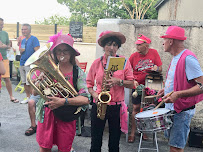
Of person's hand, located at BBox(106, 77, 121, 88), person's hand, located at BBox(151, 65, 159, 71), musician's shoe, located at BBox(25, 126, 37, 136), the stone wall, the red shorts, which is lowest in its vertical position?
musician's shoe, located at BBox(25, 126, 37, 136)

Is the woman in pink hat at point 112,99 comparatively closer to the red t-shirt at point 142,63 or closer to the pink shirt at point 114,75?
the pink shirt at point 114,75

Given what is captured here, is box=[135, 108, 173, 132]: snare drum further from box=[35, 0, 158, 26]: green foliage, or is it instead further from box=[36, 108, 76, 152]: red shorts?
box=[35, 0, 158, 26]: green foliage

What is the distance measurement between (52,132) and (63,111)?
277 mm

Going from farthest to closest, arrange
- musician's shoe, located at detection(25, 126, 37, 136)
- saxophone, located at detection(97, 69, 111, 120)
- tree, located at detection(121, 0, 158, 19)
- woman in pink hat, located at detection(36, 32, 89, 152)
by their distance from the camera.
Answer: tree, located at detection(121, 0, 158, 19), musician's shoe, located at detection(25, 126, 37, 136), saxophone, located at detection(97, 69, 111, 120), woman in pink hat, located at detection(36, 32, 89, 152)

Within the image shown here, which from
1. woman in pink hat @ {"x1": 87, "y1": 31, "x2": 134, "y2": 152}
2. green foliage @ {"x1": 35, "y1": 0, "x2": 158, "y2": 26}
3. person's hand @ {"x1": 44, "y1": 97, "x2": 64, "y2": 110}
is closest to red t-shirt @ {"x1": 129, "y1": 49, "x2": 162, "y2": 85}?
woman in pink hat @ {"x1": 87, "y1": 31, "x2": 134, "y2": 152}

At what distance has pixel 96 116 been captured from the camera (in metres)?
3.13

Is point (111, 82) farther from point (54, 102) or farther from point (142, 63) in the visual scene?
point (142, 63)

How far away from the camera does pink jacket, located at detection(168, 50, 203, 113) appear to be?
8.71 feet

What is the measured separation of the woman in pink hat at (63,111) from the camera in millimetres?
2449

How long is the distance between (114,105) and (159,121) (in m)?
Answer: 0.64

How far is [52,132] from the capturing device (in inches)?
98.7

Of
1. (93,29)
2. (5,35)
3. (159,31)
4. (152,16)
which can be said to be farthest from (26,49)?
(152,16)

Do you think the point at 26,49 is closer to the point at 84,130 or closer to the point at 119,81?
the point at 84,130

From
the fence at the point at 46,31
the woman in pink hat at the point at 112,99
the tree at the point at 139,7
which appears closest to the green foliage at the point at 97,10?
the tree at the point at 139,7
